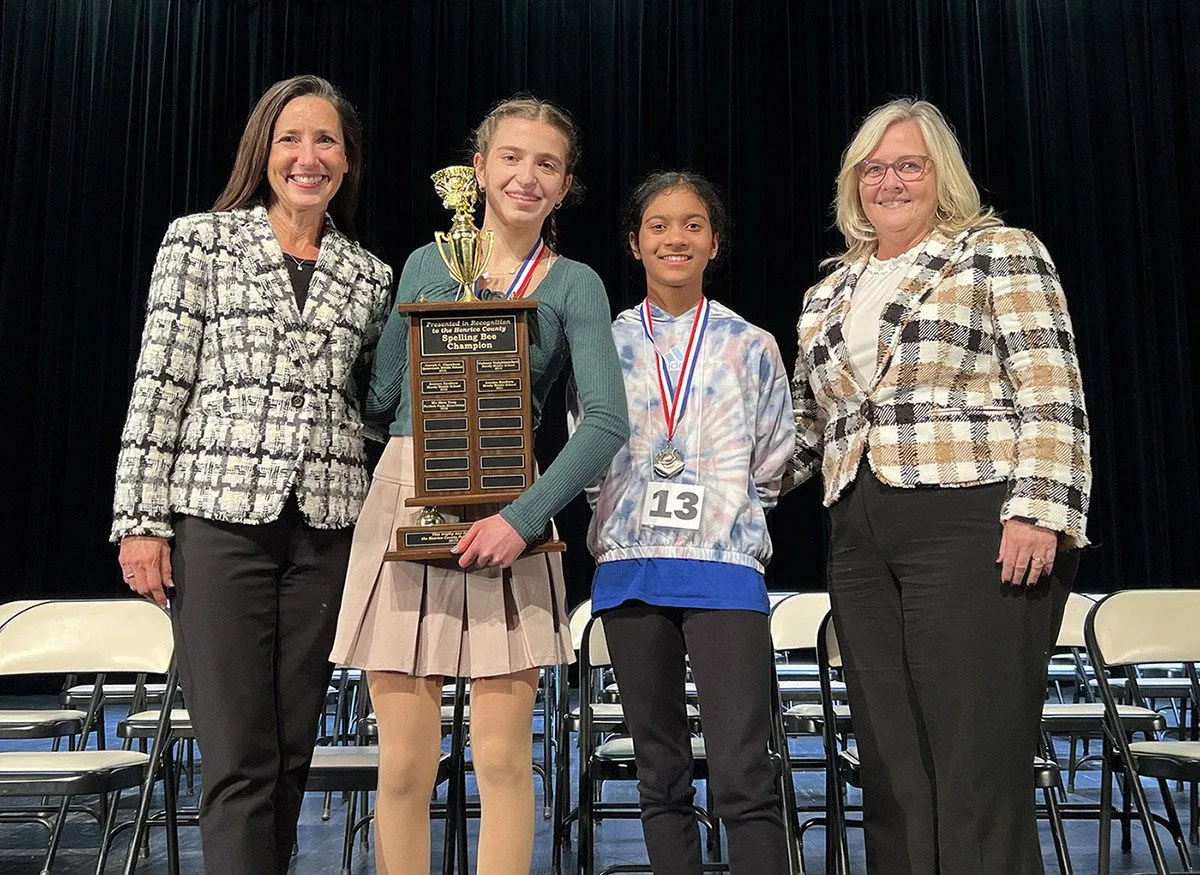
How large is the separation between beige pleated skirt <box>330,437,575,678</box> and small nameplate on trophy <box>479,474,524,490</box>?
0.21 ft

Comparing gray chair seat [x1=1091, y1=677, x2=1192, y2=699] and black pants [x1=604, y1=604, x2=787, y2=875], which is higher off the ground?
black pants [x1=604, y1=604, x2=787, y2=875]

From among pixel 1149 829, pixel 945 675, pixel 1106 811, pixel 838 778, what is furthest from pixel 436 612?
pixel 1106 811

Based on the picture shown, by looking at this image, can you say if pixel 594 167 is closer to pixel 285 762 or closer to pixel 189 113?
pixel 189 113

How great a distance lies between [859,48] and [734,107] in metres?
1.14

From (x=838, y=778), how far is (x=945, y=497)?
113cm

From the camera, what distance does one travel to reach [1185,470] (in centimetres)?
841

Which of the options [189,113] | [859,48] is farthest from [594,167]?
[189,113]

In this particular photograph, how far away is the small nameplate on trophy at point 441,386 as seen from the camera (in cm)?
196

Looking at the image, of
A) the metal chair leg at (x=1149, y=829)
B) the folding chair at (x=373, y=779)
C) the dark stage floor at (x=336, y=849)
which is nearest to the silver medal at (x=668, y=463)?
the folding chair at (x=373, y=779)

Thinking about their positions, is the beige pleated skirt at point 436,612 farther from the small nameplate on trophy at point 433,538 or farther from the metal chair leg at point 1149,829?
the metal chair leg at point 1149,829

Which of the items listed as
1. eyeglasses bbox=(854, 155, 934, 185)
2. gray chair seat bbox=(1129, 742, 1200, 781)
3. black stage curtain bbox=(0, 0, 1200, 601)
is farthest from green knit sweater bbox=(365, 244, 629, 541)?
black stage curtain bbox=(0, 0, 1200, 601)

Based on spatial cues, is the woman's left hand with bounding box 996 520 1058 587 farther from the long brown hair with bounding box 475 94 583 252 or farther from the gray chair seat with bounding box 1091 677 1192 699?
the gray chair seat with bounding box 1091 677 1192 699

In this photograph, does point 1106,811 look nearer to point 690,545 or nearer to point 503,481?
point 690,545

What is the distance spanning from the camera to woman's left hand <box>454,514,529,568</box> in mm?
1856
